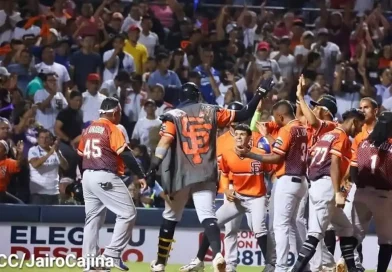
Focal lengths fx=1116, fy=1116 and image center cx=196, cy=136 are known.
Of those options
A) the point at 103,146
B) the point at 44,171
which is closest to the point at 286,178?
the point at 103,146

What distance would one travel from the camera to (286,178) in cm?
1276

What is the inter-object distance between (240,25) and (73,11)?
3.18m

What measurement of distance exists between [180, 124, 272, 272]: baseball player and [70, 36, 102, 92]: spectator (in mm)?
5447

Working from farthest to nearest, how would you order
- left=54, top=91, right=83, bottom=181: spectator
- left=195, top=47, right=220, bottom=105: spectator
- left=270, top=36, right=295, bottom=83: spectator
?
1. left=270, top=36, right=295, bottom=83: spectator
2. left=195, top=47, right=220, bottom=105: spectator
3. left=54, top=91, right=83, bottom=181: spectator

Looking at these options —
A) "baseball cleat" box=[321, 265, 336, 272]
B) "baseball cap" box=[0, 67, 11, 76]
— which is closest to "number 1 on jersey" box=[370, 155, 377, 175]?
"baseball cleat" box=[321, 265, 336, 272]

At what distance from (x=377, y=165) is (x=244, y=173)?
6.68 feet

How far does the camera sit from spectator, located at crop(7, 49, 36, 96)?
60.5 ft

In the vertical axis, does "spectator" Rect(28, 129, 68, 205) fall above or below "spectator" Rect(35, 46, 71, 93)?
below

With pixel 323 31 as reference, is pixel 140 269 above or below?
below

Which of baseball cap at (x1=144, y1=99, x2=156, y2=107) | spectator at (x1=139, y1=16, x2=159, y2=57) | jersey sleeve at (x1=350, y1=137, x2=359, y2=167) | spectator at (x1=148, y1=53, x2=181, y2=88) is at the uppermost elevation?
jersey sleeve at (x1=350, y1=137, x2=359, y2=167)

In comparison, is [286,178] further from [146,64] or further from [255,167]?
[146,64]

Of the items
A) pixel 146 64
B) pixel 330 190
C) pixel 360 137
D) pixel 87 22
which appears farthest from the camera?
pixel 87 22

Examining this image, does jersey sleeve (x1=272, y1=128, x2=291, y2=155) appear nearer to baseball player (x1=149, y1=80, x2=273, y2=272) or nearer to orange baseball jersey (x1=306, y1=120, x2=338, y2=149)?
baseball player (x1=149, y1=80, x2=273, y2=272)

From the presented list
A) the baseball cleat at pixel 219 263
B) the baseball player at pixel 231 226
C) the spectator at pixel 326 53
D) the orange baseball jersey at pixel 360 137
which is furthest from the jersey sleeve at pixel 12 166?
the spectator at pixel 326 53
